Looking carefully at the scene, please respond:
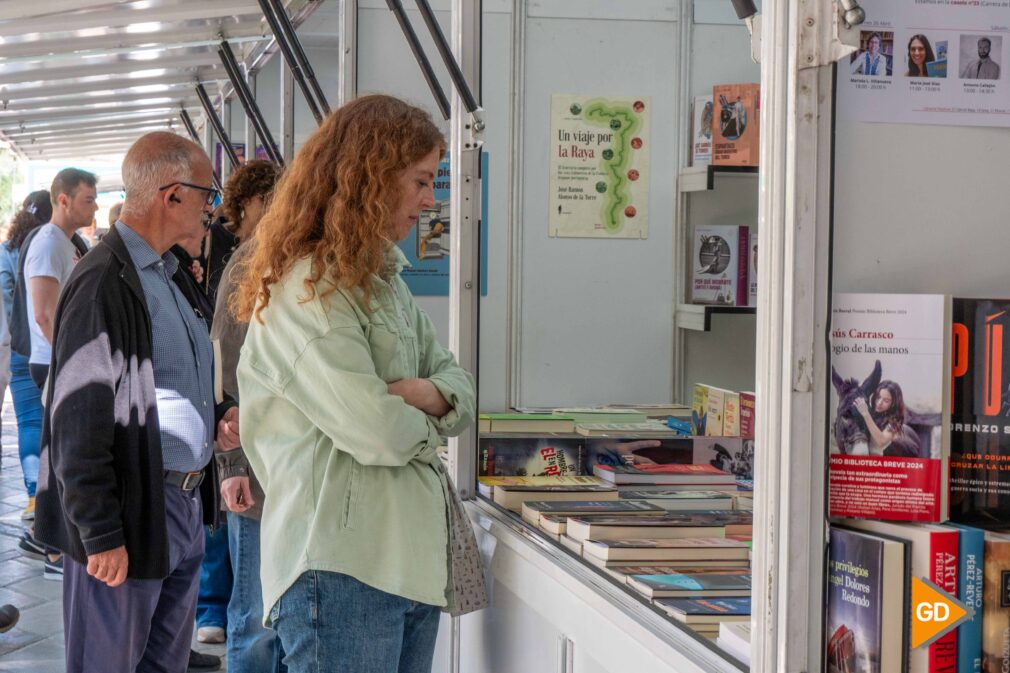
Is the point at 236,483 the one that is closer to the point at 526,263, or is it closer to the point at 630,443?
the point at 630,443

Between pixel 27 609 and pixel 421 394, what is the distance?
3.66m

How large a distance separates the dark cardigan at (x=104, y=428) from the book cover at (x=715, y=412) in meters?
1.56

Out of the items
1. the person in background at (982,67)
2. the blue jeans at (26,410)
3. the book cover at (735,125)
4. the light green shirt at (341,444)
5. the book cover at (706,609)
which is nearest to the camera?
the person in background at (982,67)

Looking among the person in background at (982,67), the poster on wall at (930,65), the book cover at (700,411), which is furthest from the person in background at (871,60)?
the book cover at (700,411)

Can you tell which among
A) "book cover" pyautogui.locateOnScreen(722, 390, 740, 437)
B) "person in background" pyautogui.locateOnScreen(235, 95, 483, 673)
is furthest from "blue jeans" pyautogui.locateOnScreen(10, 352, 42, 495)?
"person in background" pyautogui.locateOnScreen(235, 95, 483, 673)

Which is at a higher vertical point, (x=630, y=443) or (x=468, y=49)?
(x=468, y=49)

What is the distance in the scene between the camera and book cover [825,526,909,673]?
1.41m

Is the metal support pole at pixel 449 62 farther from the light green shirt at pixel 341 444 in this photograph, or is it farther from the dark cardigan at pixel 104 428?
the dark cardigan at pixel 104 428

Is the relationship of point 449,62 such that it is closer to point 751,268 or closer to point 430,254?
point 430,254

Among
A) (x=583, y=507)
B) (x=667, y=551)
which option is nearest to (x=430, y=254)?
(x=583, y=507)

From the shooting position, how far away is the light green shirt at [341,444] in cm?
203

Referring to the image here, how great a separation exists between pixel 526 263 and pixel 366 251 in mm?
1950

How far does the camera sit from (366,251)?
2094mm

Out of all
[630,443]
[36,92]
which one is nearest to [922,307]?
[630,443]
